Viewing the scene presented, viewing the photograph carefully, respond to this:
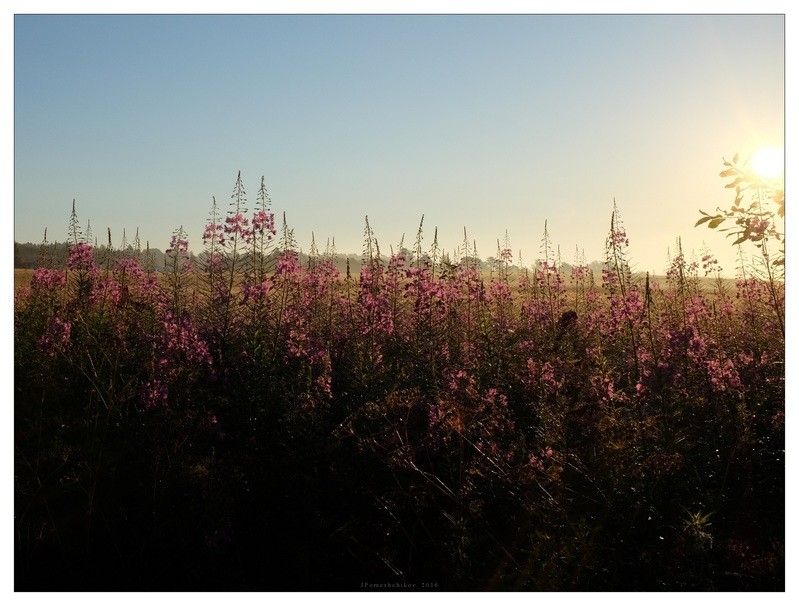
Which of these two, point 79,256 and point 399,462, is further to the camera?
point 79,256

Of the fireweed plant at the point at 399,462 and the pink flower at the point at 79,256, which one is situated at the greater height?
the pink flower at the point at 79,256

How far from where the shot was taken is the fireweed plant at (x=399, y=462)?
3346 millimetres

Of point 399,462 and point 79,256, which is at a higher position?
point 79,256

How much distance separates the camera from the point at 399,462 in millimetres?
3646

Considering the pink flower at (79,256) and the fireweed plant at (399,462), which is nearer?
the fireweed plant at (399,462)

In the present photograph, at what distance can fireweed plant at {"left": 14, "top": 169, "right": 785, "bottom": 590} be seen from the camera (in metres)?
3.35

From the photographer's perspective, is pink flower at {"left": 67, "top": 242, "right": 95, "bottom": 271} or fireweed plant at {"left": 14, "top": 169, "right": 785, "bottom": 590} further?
pink flower at {"left": 67, "top": 242, "right": 95, "bottom": 271}

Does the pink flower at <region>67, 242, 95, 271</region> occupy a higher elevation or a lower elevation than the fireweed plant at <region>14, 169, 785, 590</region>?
higher
